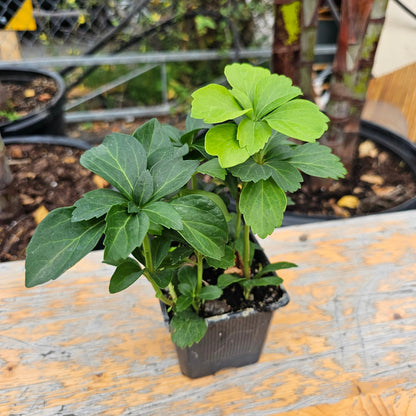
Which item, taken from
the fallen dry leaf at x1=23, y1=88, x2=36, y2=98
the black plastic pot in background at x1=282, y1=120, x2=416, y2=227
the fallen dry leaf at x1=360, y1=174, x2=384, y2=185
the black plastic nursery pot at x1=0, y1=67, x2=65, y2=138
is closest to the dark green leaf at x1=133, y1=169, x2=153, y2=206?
the black plastic pot in background at x1=282, y1=120, x2=416, y2=227

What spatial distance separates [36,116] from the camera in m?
1.44

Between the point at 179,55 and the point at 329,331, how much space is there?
1609mm

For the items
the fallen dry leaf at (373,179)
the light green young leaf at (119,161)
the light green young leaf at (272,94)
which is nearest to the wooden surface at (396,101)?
the fallen dry leaf at (373,179)

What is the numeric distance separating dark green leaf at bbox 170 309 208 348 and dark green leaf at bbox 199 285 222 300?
0.11ft

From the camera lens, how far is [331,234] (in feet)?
3.16

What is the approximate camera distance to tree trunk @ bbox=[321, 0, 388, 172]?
93 centimetres

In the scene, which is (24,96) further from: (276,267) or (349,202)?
(276,267)

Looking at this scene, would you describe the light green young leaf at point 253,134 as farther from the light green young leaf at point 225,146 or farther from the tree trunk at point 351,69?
the tree trunk at point 351,69

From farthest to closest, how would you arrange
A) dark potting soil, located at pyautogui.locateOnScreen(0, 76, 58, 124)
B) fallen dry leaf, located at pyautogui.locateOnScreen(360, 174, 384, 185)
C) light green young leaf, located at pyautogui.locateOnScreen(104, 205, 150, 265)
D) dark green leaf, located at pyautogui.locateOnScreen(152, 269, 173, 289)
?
dark potting soil, located at pyautogui.locateOnScreen(0, 76, 58, 124)
fallen dry leaf, located at pyautogui.locateOnScreen(360, 174, 384, 185)
dark green leaf, located at pyautogui.locateOnScreen(152, 269, 173, 289)
light green young leaf, located at pyautogui.locateOnScreen(104, 205, 150, 265)

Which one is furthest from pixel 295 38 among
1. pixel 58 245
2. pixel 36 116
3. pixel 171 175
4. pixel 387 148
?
pixel 36 116

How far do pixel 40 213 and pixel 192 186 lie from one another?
64 centimetres

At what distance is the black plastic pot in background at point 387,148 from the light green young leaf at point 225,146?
1.92 ft

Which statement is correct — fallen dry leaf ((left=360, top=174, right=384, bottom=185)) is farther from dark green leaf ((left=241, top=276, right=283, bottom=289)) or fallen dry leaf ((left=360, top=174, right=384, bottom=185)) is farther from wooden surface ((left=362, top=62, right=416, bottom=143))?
dark green leaf ((left=241, top=276, right=283, bottom=289))

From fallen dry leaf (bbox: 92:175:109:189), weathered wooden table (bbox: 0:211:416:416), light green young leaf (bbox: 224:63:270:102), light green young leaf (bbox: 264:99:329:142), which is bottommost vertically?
weathered wooden table (bbox: 0:211:416:416)
